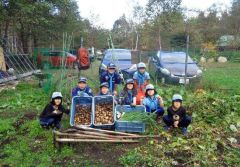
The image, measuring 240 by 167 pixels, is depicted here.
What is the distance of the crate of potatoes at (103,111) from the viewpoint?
742 cm

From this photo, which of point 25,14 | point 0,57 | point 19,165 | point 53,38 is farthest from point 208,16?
point 19,165

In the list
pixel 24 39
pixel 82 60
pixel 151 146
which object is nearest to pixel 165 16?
pixel 24 39

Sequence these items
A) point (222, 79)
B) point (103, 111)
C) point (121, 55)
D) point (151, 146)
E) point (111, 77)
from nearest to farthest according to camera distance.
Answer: point (151, 146) < point (103, 111) < point (111, 77) < point (121, 55) < point (222, 79)

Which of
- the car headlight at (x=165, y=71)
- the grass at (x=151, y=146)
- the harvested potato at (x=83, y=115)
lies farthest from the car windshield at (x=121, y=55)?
the harvested potato at (x=83, y=115)

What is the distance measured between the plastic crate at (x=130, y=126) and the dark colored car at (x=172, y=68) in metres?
5.77

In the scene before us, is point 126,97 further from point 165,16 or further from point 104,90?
point 165,16

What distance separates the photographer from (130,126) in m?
7.21

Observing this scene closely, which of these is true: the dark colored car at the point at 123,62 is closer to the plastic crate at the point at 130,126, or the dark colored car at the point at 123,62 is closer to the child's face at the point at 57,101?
the child's face at the point at 57,101

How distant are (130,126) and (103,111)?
0.81 meters

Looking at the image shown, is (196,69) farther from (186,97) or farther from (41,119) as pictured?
(41,119)

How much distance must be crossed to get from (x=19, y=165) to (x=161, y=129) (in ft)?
9.93

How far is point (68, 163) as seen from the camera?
6020mm

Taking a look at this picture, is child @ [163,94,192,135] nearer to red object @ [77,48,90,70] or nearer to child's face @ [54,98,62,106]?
child's face @ [54,98,62,106]

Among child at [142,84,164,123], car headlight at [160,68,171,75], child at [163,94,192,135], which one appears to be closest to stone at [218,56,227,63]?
car headlight at [160,68,171,75]
